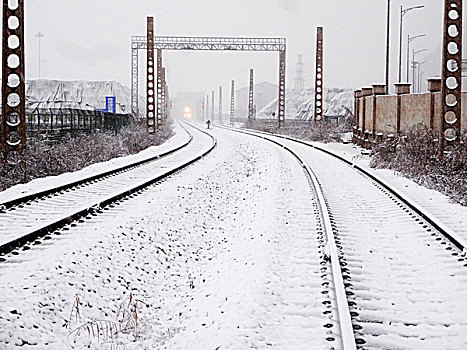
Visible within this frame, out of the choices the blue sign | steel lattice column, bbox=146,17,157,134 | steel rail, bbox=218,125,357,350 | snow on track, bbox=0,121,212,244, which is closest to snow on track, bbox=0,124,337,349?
steel rail, bbox=218,125,357,350

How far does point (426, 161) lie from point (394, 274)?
1153cm

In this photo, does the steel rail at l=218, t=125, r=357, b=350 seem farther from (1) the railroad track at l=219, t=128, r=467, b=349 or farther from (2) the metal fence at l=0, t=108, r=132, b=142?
(2) the metal fence at l=0, t=108, r=132, b=142

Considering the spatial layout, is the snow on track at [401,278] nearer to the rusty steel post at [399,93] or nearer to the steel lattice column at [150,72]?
the rusty steel post at [399,93]

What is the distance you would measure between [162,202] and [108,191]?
7.27 feet

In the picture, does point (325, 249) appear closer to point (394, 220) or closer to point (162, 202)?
point (394, 220)

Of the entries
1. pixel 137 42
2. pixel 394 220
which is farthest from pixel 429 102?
pixel 137 42

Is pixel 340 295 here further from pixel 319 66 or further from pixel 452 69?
pixel 319 66

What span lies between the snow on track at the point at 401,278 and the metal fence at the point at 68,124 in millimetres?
18070

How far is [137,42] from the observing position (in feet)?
186

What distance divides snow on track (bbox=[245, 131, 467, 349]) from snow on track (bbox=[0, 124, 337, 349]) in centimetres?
43

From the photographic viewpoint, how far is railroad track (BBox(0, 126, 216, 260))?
7824 millimetres

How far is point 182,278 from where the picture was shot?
24.2 feet

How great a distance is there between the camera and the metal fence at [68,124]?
26000mm

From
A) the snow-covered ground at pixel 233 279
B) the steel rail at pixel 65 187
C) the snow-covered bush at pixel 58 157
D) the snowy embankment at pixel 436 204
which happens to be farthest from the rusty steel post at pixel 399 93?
the snow-covered ground at pixel 233 279
